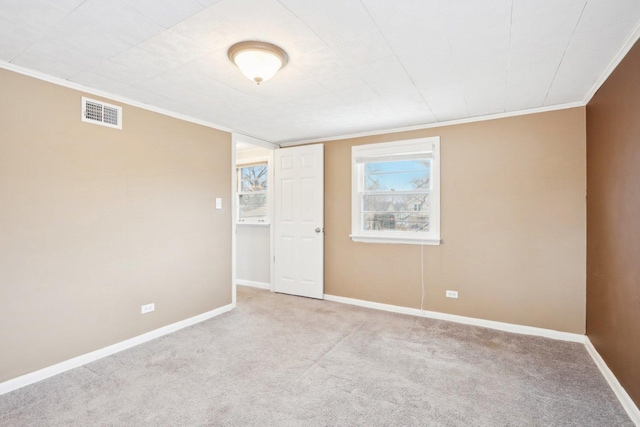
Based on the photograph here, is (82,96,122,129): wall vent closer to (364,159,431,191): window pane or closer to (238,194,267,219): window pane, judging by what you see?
(238,194,267,219): window pane

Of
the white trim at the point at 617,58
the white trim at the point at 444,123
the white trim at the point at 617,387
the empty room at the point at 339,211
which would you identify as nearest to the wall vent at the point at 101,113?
the empty room at the point at 339,211

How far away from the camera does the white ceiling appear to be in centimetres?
167

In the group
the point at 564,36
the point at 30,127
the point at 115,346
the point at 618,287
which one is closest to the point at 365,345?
the point at 618,287

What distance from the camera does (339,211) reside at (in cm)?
450

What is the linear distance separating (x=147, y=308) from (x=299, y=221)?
2272 mm

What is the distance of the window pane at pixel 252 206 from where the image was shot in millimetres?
5371

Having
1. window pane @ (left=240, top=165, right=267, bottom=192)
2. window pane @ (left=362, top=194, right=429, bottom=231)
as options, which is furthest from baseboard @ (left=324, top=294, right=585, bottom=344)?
window pane @ (left=240, top=165, right=267, bottom=192)

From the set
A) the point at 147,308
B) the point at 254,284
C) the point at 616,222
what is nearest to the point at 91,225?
the point at 147,308

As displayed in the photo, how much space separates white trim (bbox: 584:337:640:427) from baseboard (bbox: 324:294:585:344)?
0.88 ft

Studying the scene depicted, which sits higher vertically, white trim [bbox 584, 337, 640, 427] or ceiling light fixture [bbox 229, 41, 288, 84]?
ceiling light fixture [bbox 229, 41, 288, 84]

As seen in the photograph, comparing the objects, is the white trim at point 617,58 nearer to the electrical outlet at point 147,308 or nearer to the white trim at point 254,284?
the electrical outlet at point 147,308

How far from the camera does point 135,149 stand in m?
3.08

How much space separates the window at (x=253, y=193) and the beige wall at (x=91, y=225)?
1.52 m

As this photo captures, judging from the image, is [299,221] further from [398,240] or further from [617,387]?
[617,387]
